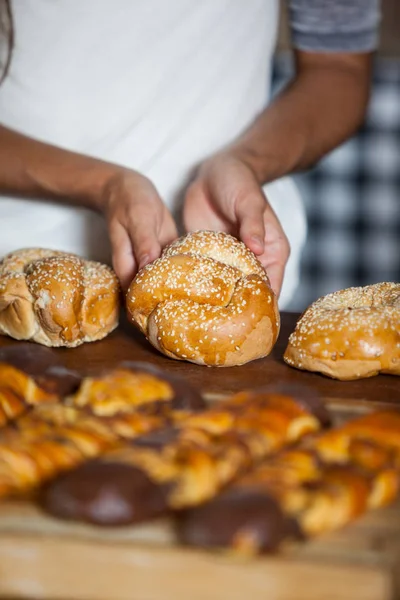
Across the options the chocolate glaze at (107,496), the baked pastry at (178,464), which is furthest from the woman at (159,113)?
the chocolate glaze at (107,496)

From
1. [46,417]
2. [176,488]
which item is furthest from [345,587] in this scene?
[46,417]

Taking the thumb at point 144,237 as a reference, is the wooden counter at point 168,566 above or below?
above

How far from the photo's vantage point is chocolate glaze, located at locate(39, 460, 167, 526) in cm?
101

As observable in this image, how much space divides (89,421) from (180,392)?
0.63 ft

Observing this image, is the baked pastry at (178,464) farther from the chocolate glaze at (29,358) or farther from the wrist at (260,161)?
the wrist at (260,161)

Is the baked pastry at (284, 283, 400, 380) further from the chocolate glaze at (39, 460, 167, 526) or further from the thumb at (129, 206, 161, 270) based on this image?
the chocolate glaze at (39, 460, 167, 526)

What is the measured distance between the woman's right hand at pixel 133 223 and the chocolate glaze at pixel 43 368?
41 centimetres

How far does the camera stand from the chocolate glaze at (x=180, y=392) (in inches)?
53.6

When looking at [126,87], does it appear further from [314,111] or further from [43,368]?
[43,368]

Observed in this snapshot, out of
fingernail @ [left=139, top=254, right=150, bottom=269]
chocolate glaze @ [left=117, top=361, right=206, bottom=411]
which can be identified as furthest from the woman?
chocolate glaze @ [left=117, top=361, right=206, bottom=411]

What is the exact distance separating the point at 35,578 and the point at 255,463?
353 mm

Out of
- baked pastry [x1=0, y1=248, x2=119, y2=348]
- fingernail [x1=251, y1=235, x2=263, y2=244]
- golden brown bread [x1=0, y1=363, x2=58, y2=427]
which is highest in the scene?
golden brown bread [x1=0, y1=363, x2=58, y2=427]

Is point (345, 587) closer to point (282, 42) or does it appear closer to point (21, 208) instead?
point (21, 208)

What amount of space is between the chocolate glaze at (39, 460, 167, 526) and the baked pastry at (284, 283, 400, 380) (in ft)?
2.28
